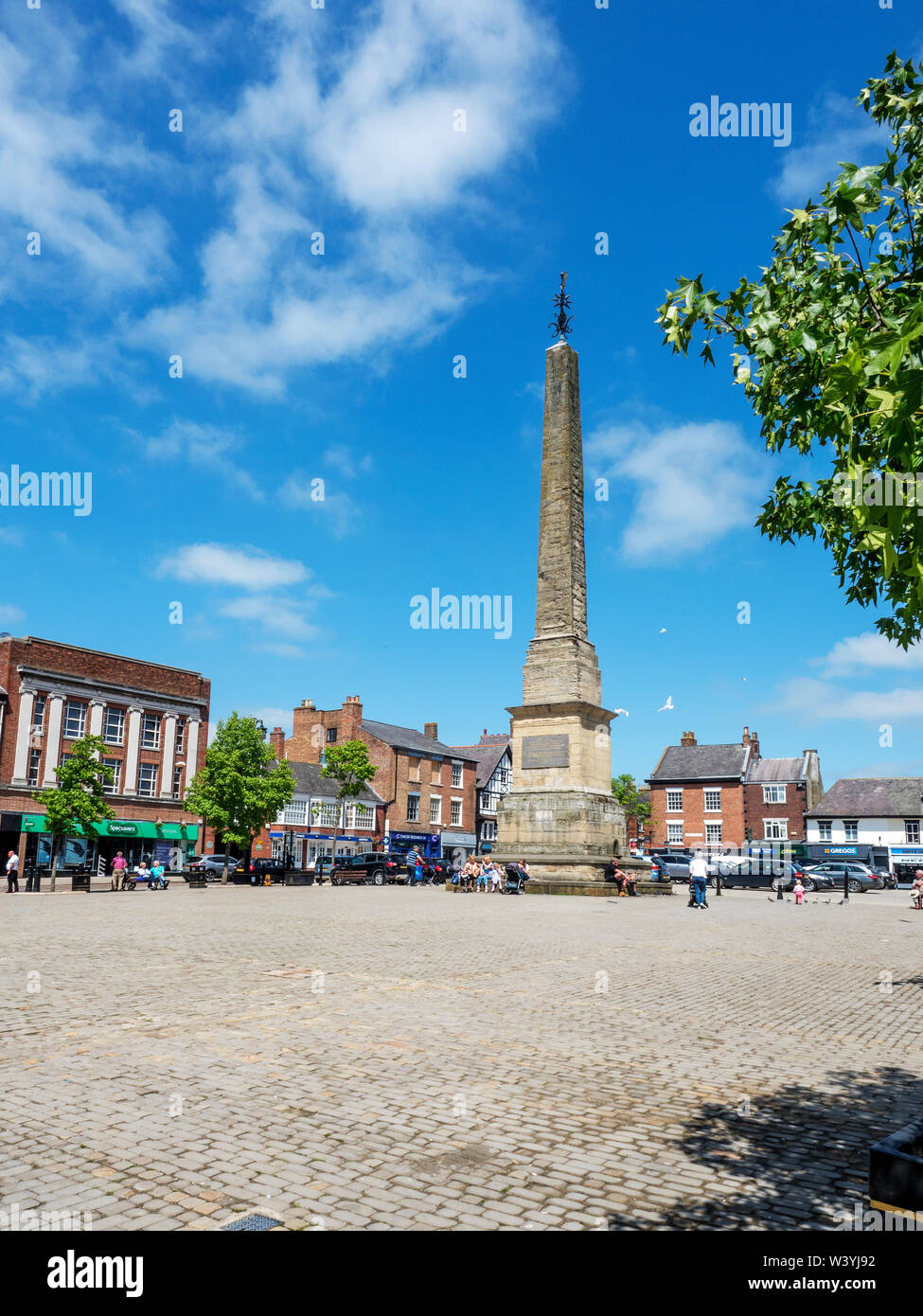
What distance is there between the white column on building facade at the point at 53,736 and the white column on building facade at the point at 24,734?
0.97 meters

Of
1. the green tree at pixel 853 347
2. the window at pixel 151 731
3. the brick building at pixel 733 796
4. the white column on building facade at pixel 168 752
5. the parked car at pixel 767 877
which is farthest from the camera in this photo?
the brick building at pixel 733 796

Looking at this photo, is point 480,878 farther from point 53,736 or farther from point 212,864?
point 53,736

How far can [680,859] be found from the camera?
2008 inches

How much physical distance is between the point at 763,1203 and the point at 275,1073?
3.43 m

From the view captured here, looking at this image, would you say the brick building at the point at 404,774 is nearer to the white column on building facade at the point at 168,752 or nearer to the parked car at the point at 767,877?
the white column on building facade at the point at 168,752

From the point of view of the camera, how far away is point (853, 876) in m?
47.2

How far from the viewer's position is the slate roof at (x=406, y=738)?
63.8 m

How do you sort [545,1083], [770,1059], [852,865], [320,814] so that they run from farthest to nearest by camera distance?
1. [320,814]
2. [852,865]
3. [770,1059]
4. [545,1083]

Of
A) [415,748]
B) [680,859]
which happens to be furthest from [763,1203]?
[415,748]

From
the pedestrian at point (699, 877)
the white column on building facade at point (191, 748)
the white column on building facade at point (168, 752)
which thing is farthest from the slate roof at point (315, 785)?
the pedestrian at point (699, 877)

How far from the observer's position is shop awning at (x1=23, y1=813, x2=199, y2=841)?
143 feet

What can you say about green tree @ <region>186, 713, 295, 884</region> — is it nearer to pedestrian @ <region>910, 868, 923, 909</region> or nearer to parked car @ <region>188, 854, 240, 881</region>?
parked car @ <region>188, 854, 240, 881</region>

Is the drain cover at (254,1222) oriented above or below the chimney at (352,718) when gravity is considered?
below
